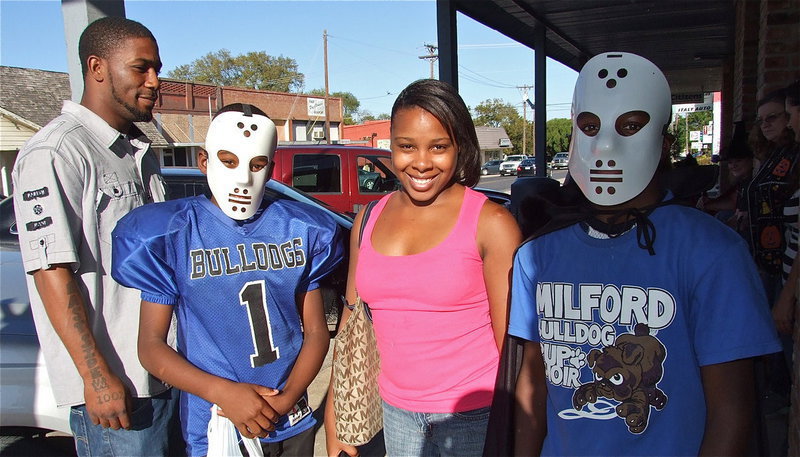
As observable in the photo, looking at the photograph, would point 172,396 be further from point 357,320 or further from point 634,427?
point 634,427

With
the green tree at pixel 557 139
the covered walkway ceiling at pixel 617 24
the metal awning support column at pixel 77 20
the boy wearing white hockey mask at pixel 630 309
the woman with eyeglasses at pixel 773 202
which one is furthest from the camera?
the green tree at pixel 557 139

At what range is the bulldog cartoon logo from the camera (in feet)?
4.46

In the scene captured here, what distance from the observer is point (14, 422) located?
321 cm

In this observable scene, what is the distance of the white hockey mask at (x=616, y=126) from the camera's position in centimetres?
146

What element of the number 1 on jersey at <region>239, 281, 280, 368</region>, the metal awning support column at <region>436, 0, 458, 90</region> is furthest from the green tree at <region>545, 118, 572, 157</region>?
the number 1 on jersey at <region>239, 281, 280, 368</region>

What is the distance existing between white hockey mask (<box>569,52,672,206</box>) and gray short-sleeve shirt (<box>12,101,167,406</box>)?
1.61 meters

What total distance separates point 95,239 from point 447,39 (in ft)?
15.3

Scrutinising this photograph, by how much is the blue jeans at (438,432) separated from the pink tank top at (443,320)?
0.03 meters

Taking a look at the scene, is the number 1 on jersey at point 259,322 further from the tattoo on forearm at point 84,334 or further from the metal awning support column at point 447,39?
the metal awning support column at point 447,39

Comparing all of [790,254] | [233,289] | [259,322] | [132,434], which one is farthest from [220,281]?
[790,254]

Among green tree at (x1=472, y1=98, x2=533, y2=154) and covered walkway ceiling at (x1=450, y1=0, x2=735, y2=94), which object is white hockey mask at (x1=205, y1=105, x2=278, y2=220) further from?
green tree at (x1=472, y1=98, x2=533, y2=154)

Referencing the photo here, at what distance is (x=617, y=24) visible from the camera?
8344mm

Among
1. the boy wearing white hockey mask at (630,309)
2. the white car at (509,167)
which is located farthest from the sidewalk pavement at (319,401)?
the white car at (509,167)

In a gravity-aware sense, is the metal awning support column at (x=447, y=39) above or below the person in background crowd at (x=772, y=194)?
above
